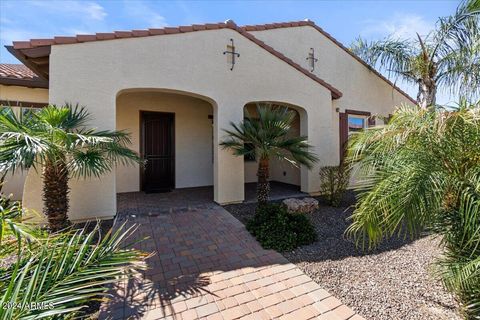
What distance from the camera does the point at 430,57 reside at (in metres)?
9.50

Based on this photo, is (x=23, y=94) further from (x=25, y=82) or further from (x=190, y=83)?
(x=190, y=83)

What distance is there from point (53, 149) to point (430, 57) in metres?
12.8

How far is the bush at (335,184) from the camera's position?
7.98 metres

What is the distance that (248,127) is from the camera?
6617 millimetres

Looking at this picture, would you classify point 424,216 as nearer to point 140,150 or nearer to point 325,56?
point 140,150

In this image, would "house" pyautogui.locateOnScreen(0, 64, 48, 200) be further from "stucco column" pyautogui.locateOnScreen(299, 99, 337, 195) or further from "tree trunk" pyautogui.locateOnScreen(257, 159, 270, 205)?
"stucco column" pyautogui.locateOnScreen(299, 99, 337, 195)

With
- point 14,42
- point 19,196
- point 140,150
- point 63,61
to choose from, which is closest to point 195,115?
point 140,150

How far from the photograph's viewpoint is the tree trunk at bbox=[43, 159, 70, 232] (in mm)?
4777

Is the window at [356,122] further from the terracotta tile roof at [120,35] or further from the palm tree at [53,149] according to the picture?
the palm tree at [53,149]

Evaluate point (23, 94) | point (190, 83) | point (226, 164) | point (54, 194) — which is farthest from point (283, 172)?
point (23, 94)

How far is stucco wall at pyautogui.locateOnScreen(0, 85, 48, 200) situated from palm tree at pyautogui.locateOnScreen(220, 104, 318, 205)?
22.2 feet

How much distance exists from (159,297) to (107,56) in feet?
19.1

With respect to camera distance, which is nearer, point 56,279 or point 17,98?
point 56,279

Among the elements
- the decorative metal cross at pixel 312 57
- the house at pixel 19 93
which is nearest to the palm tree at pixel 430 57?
the decorative metal cross at pixel 312 57
